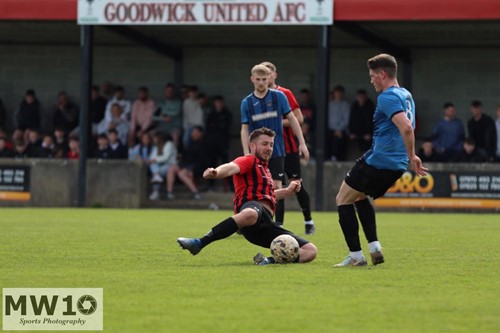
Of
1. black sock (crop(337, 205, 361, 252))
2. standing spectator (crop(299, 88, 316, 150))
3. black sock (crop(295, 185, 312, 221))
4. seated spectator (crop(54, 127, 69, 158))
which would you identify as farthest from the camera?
seated spectator (crop(54, 127, 69, 158))

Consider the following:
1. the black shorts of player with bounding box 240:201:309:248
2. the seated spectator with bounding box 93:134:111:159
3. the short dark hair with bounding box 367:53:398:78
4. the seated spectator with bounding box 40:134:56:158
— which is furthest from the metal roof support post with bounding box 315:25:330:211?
the short dark hair with bounding box 367:53:398:78

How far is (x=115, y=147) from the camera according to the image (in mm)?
25984

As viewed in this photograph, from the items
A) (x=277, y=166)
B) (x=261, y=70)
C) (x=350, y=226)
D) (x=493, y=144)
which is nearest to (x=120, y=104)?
(x=493, y=144)

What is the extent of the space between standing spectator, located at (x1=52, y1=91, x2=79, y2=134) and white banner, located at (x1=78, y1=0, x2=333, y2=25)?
3310mm

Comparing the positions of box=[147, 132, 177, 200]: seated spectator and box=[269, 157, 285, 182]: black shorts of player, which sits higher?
box=[269, 157, 285, 182]: black shorts of player

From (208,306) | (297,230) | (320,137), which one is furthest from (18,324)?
(320,137)

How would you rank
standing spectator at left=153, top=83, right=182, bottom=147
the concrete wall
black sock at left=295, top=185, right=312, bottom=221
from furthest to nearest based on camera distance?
standing spectator at left=153, top=83, right=182, bottom=147 → the concrete wall → black sock at left=295, top=185, right=312, bottom=221

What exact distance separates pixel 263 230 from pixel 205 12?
46.5 feet

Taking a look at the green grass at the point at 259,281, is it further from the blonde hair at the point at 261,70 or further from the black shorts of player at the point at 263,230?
the blonde hair at the point at 261,70

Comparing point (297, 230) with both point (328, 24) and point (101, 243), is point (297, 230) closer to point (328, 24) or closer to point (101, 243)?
point (101, 243)

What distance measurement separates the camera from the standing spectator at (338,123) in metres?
26.1

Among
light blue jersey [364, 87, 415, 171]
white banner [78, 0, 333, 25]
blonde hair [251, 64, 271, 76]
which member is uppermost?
white banner [78, 0, 333, 25]

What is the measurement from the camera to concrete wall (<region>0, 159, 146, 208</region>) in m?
25.2

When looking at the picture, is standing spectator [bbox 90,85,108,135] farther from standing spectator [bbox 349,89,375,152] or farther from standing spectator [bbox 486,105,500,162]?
standing spectator [bbox 486,105,500,162]
